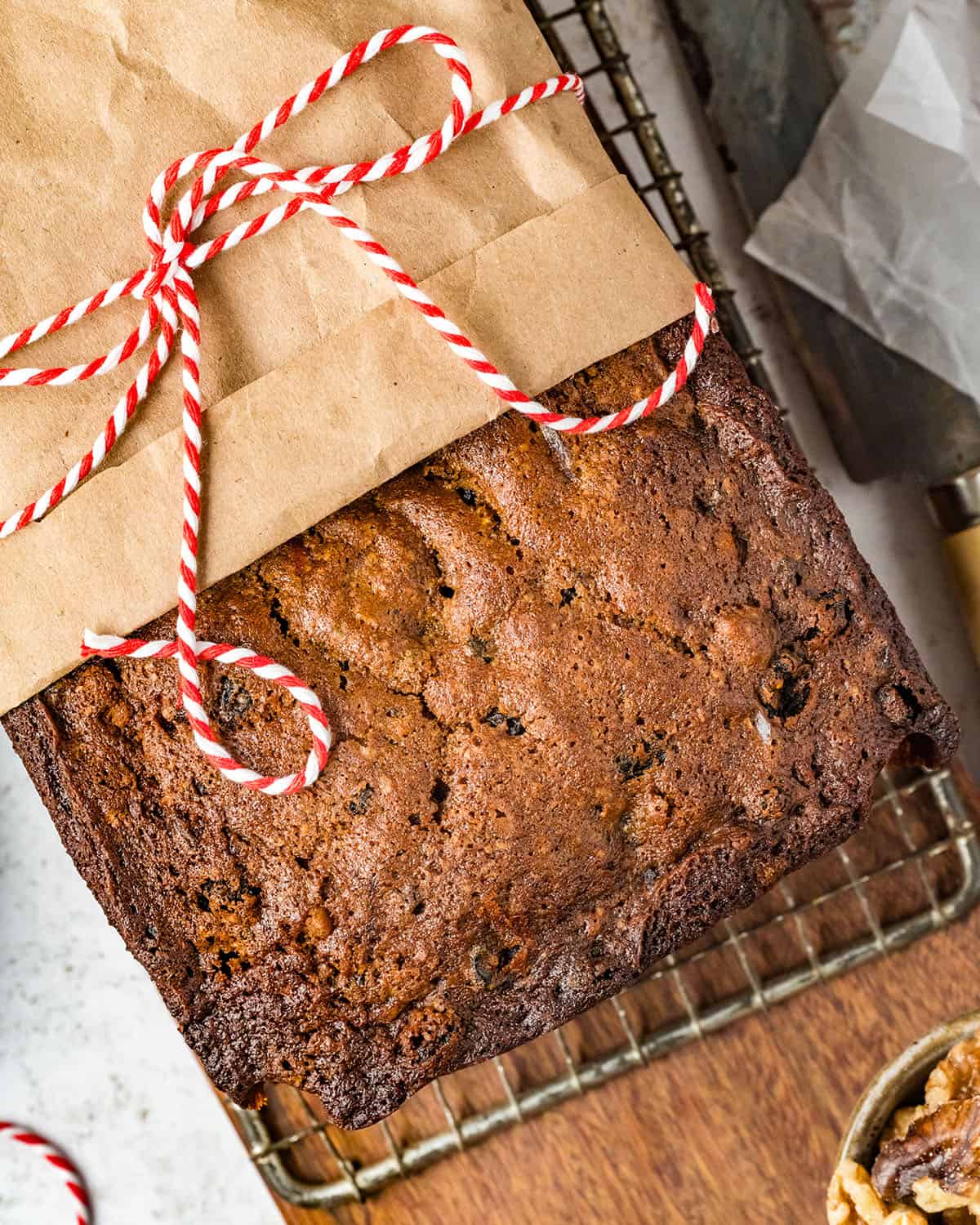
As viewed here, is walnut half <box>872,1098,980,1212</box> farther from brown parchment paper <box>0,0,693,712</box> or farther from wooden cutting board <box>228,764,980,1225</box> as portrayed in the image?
brown parchment paper <box>0,0,693,712</box>

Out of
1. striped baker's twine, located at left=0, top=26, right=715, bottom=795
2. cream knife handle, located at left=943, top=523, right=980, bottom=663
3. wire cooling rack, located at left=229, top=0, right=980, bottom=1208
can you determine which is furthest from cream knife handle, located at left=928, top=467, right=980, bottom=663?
striped baker's twine, located at left=0, top=26, right=715, bottom=795

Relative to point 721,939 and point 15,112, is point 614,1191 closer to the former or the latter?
point 721,939

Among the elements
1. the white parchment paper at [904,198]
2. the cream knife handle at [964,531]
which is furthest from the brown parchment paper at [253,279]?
the cream knife handle at [964,531]

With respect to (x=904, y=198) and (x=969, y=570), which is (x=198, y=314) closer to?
(x=904, y=198)

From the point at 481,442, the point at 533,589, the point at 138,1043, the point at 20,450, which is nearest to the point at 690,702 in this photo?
the point at 533,589

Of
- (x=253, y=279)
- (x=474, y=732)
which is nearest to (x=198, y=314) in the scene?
(x=253, y=279)

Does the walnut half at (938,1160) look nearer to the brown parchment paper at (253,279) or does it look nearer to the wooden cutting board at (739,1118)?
the wooden cutting board at (739,1118)
